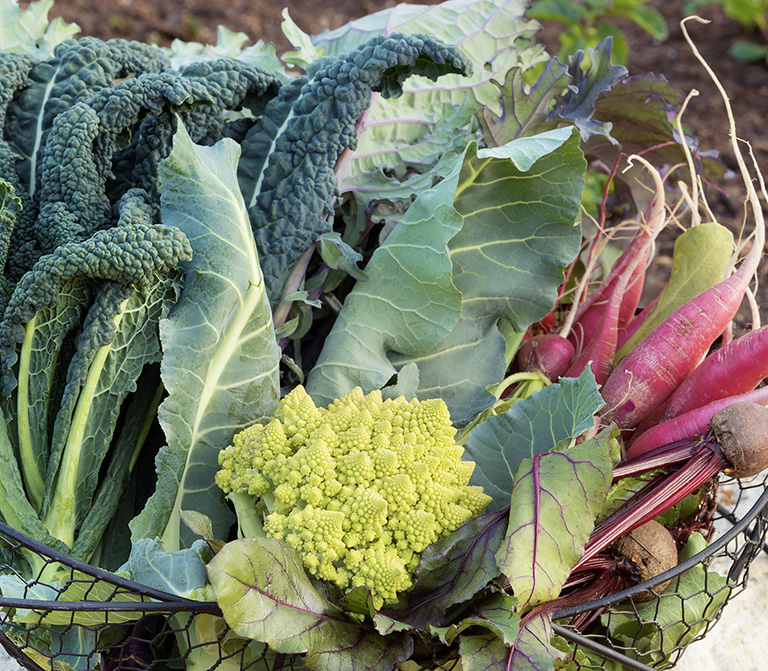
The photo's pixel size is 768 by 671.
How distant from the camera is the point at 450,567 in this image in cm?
84

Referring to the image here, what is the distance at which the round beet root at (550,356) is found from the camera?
46.8 inches

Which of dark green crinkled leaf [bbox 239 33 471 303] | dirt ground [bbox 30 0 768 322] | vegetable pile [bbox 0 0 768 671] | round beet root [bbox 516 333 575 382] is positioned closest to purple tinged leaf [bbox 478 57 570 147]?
vegetable pile [bbox 0 0 768 671]

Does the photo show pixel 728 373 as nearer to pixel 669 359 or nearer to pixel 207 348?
pixel 669 359

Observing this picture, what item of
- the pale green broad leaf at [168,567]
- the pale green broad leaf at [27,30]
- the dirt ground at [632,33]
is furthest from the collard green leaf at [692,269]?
the dirt ground at [632,33]

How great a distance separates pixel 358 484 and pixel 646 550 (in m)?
0.41

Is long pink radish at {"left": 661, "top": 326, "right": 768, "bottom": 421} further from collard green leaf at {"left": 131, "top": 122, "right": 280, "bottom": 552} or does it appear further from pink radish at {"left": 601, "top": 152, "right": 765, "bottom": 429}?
collard green leaf at {"left": 131, "top": 122, "right": 280, "bottom": 552}

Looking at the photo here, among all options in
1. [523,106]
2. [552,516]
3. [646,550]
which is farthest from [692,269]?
[552,516]

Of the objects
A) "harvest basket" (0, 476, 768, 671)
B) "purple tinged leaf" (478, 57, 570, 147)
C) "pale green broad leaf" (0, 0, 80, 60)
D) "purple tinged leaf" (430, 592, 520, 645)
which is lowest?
"harvest basket" (0, 476, 768, 671)

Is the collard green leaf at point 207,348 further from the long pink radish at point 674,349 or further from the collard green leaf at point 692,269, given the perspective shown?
the collard green leaf at point 692,269

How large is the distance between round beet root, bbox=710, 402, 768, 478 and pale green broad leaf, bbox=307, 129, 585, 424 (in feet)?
1.06

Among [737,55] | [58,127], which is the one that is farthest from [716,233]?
[737,55]

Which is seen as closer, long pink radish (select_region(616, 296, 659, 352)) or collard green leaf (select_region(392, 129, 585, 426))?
collard green leaf (select_region(392, 129, 585, 426))

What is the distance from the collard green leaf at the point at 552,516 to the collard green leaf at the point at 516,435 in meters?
0.12

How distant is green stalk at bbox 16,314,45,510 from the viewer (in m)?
0.94
